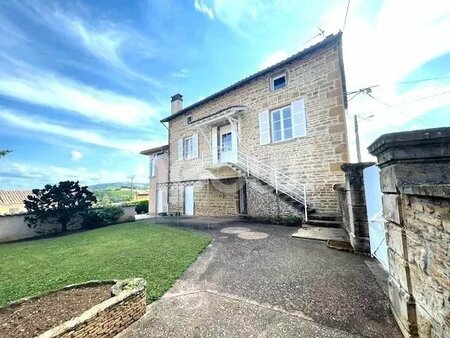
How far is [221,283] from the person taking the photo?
3.60m

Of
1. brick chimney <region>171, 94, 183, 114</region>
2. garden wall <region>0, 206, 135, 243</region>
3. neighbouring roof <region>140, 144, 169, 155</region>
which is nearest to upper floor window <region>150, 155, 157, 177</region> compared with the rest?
neighbouring roof <region>140, 144, 169, 155</region>

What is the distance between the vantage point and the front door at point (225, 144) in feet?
41.8

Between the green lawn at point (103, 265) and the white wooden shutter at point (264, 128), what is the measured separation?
20.0 feet

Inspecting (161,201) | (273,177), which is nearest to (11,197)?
(161,201)

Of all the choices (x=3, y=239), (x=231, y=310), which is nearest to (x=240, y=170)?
(x=231, y=310)

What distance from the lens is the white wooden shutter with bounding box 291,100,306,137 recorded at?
30.9ft

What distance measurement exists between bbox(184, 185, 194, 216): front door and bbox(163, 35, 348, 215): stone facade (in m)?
3.66

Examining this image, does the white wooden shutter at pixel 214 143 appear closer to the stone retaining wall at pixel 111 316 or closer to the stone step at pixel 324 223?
the stone step at pixel 324 223

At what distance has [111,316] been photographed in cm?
241

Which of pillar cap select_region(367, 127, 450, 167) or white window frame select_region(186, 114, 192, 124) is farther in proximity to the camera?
white window frame select_region(186, 114, 192, 124)

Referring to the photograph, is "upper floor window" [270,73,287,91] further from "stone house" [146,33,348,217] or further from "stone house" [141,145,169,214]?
"stone house" [141,145,169,214]

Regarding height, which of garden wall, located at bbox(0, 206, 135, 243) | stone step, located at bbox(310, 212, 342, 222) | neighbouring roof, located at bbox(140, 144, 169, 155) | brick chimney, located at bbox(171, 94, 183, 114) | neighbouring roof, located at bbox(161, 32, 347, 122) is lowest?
garden wall, located at bbox(0, 206, 135, 243)

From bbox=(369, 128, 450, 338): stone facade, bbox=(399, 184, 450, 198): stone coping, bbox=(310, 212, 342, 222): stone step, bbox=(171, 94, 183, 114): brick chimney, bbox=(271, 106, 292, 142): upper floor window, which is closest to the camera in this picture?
bbox=(399, 184, 450, 198): stone coping

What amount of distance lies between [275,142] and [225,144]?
12.4 feet
